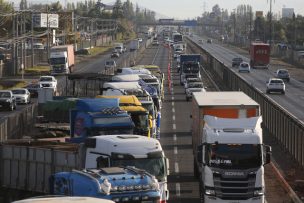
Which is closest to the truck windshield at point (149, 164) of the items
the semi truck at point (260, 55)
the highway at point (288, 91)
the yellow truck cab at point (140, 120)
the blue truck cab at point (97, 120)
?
the blue truck cab at point (97, 120)

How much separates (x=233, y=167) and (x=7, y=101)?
33.5 metres

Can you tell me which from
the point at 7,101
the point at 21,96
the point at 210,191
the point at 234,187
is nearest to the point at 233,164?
the point at 234,187

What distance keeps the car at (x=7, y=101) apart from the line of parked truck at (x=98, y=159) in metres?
22.3

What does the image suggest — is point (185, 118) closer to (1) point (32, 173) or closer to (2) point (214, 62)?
(1) point (32, 173)

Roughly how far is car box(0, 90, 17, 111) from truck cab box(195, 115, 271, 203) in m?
32.9

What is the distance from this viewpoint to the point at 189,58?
81.7 m

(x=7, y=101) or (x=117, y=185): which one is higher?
(x=117, y=185)

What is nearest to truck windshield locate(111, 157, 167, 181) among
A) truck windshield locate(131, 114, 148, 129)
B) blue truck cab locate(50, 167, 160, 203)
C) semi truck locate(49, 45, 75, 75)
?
blue truck cab locate(50, 167, 160, 203)

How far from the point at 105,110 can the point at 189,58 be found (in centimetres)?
5587

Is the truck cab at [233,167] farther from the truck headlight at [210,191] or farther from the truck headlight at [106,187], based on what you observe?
the truck headlight at [106,187]

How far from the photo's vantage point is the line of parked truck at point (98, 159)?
54.1ft

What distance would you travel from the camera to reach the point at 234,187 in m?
21.5

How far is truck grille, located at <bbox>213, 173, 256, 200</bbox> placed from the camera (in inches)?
843

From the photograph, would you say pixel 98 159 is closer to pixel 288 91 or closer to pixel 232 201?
pixel 232 201
